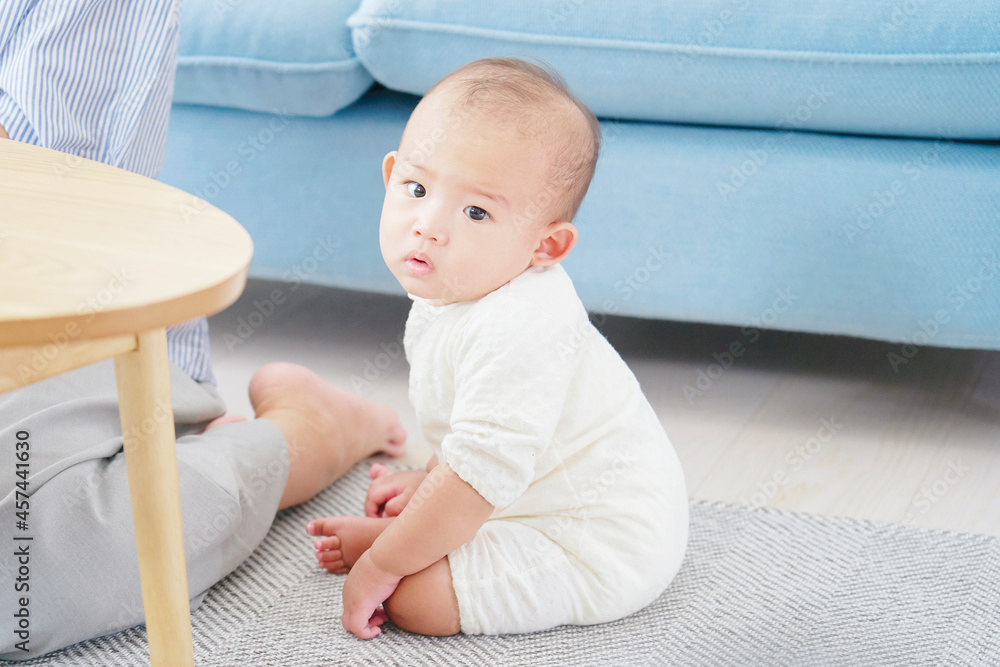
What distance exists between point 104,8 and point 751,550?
0.80m

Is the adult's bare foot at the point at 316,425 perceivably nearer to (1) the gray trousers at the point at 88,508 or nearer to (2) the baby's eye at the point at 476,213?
(1) the gray trousers at the point at 88,508

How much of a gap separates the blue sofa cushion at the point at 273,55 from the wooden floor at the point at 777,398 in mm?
345

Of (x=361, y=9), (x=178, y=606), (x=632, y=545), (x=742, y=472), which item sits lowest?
(x=742, y=472)

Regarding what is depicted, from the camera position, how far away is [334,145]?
1183mm

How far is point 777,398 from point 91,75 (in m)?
0.86

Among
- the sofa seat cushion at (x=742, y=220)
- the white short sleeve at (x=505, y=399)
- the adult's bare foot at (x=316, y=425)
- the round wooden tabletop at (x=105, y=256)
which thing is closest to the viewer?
the round wooden tabletop at (x=105, y=256)

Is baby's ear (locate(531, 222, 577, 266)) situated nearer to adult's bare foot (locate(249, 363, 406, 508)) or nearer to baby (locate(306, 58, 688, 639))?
baby (locate(306, 58, 688, 639))

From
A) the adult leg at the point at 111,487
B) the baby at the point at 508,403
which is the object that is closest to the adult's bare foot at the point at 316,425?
the adult leg at the point at 111,487

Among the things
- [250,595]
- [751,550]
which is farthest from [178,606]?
[751,550]

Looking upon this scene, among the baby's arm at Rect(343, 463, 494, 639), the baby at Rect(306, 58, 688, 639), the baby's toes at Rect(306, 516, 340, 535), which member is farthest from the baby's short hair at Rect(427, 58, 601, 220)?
the baby's toes at Rect(306, 516, 340, 535)

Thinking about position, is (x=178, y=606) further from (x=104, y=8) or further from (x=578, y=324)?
(x=104, y=8)

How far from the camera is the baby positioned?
0.67m

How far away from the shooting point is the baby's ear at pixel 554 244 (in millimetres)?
709

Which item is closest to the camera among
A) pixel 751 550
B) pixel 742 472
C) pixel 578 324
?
pixel 578 324
